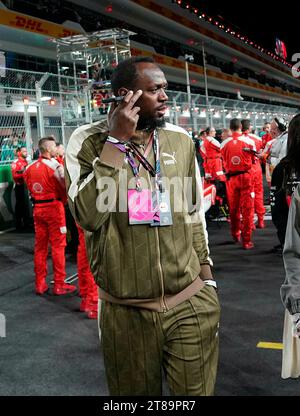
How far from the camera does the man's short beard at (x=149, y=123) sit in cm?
178

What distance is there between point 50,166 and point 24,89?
4.46m

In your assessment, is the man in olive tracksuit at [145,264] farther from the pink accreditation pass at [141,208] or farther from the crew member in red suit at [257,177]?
the crew member in red suit at [257,177]

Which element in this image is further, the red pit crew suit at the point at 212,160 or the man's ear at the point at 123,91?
the red pit crew suit at the point at 212,160

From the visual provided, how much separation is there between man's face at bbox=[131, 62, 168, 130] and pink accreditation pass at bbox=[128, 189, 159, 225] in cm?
26

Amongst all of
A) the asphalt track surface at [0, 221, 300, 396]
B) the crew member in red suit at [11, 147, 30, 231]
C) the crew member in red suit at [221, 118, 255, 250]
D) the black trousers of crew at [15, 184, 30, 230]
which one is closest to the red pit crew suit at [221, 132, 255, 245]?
the crew member in red suit at [221, 118, 255, 250]

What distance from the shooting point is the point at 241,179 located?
739 cm

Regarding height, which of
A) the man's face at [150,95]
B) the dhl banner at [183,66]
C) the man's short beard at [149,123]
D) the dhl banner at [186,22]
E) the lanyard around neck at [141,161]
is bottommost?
the lanyard around neck at [141,161]

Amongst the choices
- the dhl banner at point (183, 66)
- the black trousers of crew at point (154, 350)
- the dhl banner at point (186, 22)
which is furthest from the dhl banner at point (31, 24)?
the black trousers of crew at point (154, 350)

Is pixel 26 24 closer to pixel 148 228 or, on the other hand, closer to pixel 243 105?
pixel 243 105

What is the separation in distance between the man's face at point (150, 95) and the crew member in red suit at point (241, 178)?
5.66 meters

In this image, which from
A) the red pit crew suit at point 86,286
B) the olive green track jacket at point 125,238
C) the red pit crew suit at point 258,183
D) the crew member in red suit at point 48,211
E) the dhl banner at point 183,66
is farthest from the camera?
the dhl banner at point 183,66

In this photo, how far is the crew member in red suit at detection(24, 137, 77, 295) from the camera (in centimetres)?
559
